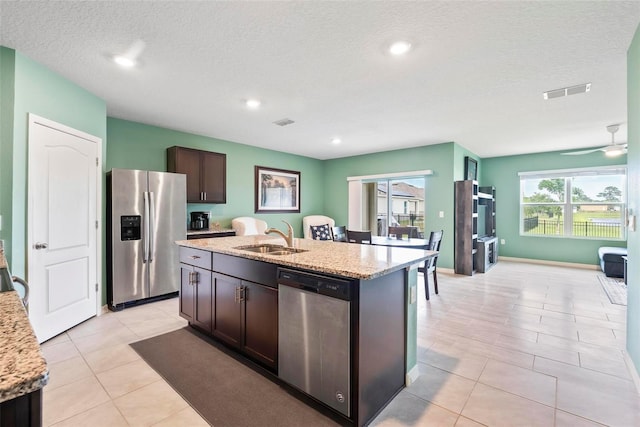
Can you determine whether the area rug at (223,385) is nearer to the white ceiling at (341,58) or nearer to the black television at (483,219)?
the white ceiling at (341,58)

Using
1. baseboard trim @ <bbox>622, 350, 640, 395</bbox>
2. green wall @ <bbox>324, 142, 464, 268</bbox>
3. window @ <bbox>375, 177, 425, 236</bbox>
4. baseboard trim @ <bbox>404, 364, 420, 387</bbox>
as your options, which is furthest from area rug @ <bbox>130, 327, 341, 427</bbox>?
window @ <bbox>375, 177, 425, 236</bbox>

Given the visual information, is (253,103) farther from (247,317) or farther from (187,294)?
(247,317)

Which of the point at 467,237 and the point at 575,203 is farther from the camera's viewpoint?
the point at 575,203

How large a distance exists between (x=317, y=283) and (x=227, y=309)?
1140 mm

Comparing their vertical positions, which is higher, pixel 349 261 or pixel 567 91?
pixel 567 91

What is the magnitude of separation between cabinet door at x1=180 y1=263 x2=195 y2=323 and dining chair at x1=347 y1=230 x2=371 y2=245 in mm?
2247

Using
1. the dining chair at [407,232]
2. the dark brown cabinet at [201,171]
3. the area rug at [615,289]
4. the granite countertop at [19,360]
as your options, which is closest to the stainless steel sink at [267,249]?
the granite countertop at [19,360]

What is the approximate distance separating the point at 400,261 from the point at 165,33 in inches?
93.5

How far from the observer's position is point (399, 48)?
2344mm

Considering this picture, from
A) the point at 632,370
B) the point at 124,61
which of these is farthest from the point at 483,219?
the point at 124,61

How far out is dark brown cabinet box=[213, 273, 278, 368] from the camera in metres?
2.12

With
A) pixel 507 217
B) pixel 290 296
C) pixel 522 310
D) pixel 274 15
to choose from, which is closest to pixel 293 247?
pixel 290 296

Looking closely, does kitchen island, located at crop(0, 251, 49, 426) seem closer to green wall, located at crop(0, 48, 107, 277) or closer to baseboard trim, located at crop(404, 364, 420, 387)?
baseboard trim, located at crop(404, 364, 420, 387)

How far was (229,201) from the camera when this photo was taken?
562 cm
